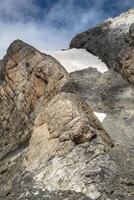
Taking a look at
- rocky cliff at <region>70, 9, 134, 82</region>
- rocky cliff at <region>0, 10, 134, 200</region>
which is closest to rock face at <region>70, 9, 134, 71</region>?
rocky cliff at <region>70, 9, 134, 82</region>

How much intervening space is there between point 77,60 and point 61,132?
19562 mm

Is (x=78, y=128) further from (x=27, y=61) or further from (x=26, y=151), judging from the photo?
(x=27, y=61)

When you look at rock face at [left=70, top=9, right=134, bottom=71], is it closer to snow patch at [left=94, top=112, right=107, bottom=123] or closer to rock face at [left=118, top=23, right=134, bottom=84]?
rock face at [left=118, top=23, right=134, bottom=84]

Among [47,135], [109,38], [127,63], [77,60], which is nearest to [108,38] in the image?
[109,38]

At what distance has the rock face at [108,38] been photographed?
42.6 m

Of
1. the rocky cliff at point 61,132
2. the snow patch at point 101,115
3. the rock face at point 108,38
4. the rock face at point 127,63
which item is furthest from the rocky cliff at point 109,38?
the snow patch at point 101,115

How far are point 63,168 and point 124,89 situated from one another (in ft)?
42.2

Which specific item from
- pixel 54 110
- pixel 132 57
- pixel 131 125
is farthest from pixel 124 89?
pixel 54 110

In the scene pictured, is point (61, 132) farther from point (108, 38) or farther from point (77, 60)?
point (108, 38)

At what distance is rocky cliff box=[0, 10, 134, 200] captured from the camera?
22219 millimetres

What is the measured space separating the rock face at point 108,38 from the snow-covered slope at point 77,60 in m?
0.58

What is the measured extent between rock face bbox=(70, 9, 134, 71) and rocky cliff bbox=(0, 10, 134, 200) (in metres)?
4.10

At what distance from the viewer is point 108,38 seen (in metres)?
45.5

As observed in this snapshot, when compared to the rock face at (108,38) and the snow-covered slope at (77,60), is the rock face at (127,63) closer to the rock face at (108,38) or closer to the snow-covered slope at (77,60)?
the rock face at (108,38)
